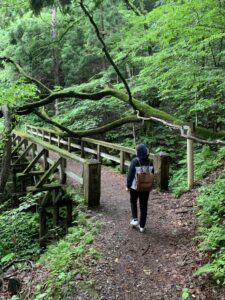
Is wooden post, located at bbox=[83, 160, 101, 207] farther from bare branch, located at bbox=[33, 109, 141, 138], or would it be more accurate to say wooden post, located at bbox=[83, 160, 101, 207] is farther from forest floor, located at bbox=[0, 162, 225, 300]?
bare branch, located at bbox=[33, 109, 141, 138]

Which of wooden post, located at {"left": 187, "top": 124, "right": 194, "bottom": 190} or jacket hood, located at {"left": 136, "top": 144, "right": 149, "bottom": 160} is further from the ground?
jacket hood, located at {"left": 136, "top": 144, "right": 149, "bottom": 160}

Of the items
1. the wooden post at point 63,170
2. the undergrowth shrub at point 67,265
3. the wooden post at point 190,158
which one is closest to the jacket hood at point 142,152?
the undergrowth shrub at point 67,265

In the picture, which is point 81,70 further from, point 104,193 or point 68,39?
point 104,193

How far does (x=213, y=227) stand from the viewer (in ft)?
18.5

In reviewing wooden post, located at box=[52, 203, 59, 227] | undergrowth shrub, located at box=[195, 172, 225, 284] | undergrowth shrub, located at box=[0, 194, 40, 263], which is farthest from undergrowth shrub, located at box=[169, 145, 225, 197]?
undergrowth shrub, located at box=[0, 194, 40, 263]

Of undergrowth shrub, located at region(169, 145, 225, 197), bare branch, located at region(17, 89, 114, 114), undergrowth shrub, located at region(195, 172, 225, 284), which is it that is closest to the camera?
undergrowth shrub, located at region(195, 172, 225, 284)

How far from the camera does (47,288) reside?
16.3 ft

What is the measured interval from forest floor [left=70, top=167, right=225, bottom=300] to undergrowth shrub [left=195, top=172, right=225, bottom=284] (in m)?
0.17

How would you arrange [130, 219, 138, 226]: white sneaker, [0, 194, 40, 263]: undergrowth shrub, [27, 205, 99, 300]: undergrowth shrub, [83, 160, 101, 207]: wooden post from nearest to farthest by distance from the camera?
[27, 205, 99, 300]: undergrowth shrub
[130, 219, 138, 226]: white sneaker
[0, 194, 40, 263]: undergrowth shrub
[83, 160, 101, 207]: wooden post

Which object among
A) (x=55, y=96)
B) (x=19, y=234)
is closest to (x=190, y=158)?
(x=19, y=234)

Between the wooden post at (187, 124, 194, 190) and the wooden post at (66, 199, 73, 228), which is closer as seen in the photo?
the wooden post at (187, 124, 194, 190)

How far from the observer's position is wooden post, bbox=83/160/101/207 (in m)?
7.94

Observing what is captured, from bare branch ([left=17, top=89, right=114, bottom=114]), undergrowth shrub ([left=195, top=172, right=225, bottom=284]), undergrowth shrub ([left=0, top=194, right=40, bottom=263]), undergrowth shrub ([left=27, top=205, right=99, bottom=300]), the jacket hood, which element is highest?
bare branch ([left=17, top=89, right=114, bottom=114])

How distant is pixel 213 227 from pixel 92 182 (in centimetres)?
324
